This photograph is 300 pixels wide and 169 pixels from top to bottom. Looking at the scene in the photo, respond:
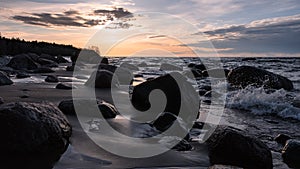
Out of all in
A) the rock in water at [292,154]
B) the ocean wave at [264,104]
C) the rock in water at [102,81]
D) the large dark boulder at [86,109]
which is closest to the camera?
the rock in water at [292,154]

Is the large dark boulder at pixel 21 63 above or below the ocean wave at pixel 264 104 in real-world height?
above

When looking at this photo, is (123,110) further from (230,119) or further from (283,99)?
(283,99)

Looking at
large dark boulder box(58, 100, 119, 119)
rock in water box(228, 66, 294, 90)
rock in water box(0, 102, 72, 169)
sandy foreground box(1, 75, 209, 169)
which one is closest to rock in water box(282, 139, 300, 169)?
sandy foreground box(1, 75, 209, 169)

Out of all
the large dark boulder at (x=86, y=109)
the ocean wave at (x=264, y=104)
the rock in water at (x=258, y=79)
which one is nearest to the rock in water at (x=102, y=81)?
the ocean wave at (x=264, y=104)

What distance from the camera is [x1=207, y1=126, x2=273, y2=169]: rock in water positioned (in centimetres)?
357

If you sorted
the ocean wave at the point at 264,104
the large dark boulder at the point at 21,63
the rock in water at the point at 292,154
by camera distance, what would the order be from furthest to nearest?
1. the large dark boulder at the point at 21,63
2. the ocean wave at the point at 264,104
3. the rock in water at the point at 292,154

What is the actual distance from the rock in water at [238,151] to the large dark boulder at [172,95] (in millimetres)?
2037

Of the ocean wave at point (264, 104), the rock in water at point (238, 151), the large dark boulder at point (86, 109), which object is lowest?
the ocean wave at point (264, 104)

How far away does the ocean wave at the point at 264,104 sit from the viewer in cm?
746

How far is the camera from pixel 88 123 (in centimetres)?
429

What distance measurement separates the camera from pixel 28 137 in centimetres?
297

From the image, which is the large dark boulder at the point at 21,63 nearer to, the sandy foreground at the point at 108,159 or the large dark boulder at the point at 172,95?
the large dark boulder at the point at 172,95

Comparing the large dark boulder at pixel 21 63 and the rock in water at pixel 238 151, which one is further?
the large dark boulder at pixel 21 63

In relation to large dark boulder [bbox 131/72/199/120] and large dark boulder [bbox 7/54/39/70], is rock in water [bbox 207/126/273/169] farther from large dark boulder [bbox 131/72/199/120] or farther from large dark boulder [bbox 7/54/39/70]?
large dark boulder [bbox 7/54/39/70]
